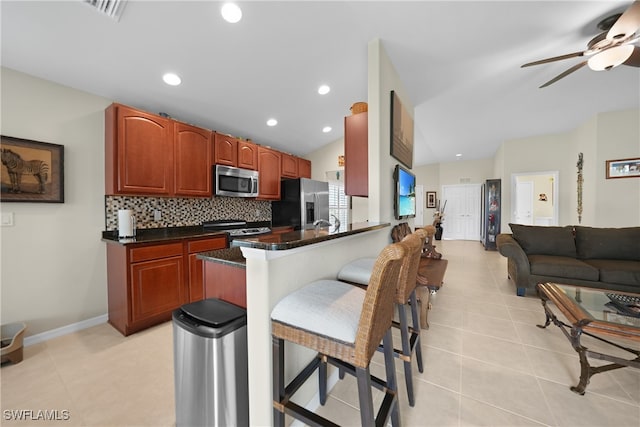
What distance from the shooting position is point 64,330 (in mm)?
2170

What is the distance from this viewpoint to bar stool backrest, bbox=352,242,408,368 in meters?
0.81

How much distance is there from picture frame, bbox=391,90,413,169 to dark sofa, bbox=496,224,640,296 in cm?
180

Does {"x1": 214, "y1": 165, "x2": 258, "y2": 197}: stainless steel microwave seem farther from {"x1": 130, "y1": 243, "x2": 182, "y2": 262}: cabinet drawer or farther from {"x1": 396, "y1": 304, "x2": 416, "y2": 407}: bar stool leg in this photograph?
{"x1": 396, "y1": 304, "x2": 416, "y2": 407}: bar stool leg

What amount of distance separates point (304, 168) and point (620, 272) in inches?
177

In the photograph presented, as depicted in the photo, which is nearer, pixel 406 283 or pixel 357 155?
pixel 406 283

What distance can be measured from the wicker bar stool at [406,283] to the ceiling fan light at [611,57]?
251 cm

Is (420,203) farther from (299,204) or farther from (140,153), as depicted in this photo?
(140,153)

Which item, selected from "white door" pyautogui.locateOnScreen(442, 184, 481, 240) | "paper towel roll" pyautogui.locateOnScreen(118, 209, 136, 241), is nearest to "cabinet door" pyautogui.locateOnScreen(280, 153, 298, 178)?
"paper towel roll" pyautogui.locateOnScreen(118, 209, 136, 241)

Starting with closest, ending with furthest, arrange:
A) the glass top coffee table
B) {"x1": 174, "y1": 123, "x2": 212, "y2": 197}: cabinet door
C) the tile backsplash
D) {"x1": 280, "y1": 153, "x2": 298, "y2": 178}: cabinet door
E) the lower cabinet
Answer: the glass top coffee table → the lower cabinet → the tile backsplash → {"x1": 174, "y1": 123, "x2": 212, "y2": 197}: cabinet door → {"x1": 280, "y1": 153, "x2": 298, "y2": 178}: cabinet door

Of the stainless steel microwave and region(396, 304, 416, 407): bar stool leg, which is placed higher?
the stainless steel microwave

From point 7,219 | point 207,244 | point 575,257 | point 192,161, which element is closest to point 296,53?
point 192,161

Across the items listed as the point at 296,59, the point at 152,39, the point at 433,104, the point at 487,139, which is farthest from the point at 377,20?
the point at 487,139

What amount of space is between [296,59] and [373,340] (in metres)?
2.65

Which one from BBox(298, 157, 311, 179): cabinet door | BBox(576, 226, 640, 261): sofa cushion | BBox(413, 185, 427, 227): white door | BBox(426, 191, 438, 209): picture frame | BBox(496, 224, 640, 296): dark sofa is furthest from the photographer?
BBox(413, 185, 427, 227): white door
